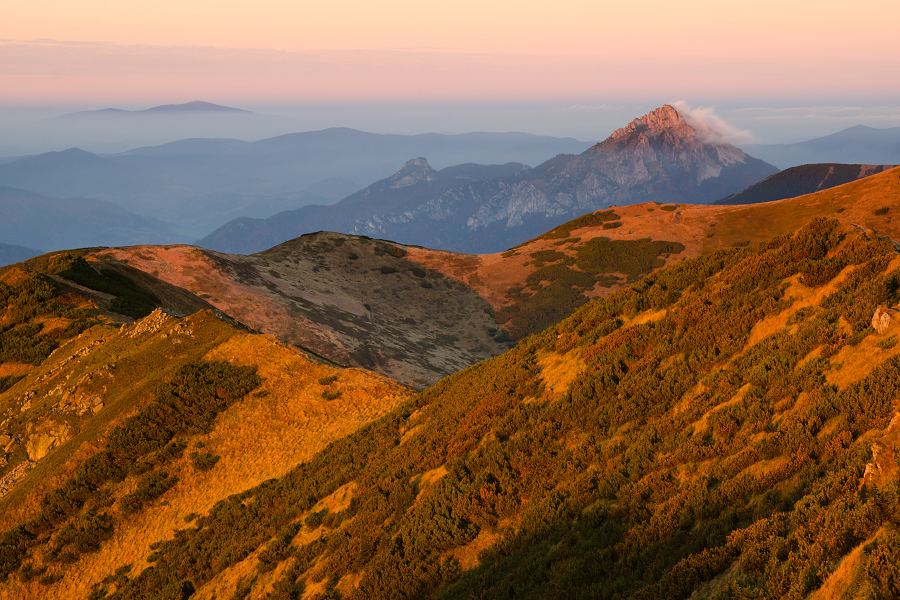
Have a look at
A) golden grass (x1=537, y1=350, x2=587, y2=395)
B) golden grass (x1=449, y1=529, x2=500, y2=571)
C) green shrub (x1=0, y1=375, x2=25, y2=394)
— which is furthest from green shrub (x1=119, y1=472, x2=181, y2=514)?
green shrub (x1=0, y1=375, x2=25, y2=394)

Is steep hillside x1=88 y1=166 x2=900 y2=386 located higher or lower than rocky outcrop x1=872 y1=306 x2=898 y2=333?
lower

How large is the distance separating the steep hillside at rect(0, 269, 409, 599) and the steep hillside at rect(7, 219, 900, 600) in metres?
0.22

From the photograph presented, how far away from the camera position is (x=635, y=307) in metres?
20.4

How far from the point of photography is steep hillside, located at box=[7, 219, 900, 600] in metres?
8.97

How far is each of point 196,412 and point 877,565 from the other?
27.1 m

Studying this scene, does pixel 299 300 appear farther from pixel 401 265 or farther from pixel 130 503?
pixel 130 503

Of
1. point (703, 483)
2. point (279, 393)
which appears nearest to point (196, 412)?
point (279, 393)

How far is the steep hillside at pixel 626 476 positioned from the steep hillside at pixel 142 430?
22 cm

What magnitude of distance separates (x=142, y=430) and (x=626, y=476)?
22.7 m

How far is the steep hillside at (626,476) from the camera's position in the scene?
8.97 meters

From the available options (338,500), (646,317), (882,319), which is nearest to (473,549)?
(338,500)

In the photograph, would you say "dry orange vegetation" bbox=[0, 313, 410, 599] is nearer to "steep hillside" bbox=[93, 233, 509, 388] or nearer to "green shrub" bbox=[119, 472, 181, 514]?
"green shrub" bbox=[119, 472, 181, 514]

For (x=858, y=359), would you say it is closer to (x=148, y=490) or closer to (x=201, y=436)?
(x=148, y=490)

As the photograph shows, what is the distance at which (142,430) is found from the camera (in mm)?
24094
